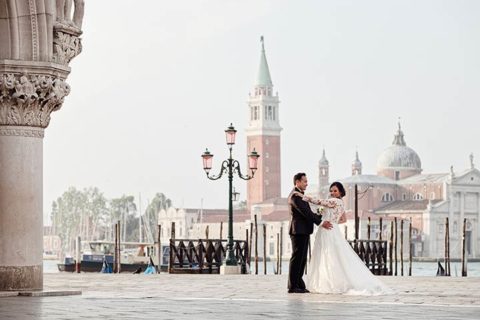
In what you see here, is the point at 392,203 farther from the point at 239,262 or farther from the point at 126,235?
the point at 239,262

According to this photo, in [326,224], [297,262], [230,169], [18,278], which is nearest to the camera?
[18,278]

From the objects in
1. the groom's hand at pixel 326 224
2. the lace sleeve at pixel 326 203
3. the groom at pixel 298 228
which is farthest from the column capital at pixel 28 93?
the groom's hand at pixel 326 224

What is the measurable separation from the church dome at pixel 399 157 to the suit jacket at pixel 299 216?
172 metres

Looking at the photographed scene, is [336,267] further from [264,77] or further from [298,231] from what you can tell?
[264,77]

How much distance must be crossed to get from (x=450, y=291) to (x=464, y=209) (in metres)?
165

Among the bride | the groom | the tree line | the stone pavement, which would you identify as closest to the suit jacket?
the groom

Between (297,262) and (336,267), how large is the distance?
44cm

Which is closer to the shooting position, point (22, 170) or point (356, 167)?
point (22, 170)

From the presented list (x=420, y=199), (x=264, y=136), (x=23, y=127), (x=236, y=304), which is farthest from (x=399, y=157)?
(x=236, y=304)

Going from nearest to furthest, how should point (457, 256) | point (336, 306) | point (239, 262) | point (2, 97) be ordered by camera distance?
point (336, 306)
point (2, 97)
point (239, 262)
point (457, 256)

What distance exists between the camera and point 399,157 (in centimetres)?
18650

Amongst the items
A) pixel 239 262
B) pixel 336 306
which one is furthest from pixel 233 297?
pixel 239 262

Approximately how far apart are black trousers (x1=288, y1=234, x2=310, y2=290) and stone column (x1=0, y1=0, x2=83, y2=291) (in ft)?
9.33

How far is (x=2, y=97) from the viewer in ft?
43.4
